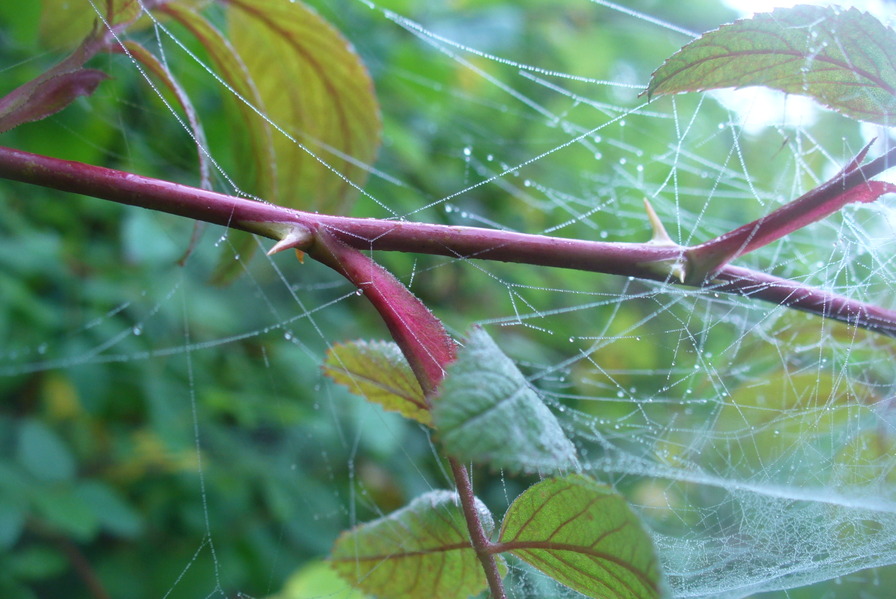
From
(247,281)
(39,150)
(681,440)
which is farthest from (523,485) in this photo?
(39,150)

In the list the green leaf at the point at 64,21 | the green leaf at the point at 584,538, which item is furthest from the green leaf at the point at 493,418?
the green leaf at the point at 64,21

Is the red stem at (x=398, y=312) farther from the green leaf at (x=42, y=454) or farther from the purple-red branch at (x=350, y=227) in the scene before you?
the green leaf at (x=42, y=454)

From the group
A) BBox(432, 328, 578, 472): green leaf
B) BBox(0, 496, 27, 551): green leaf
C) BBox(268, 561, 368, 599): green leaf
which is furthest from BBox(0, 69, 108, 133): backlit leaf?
BBox(0, 496, 27, 551): green leaf

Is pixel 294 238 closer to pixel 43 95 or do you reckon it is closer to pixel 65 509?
pixel 43 95

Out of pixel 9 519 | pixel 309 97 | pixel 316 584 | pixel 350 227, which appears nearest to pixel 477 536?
pixel 350 227

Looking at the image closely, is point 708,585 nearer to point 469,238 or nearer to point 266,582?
point 469,238

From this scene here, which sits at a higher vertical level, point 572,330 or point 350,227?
point 350,227
